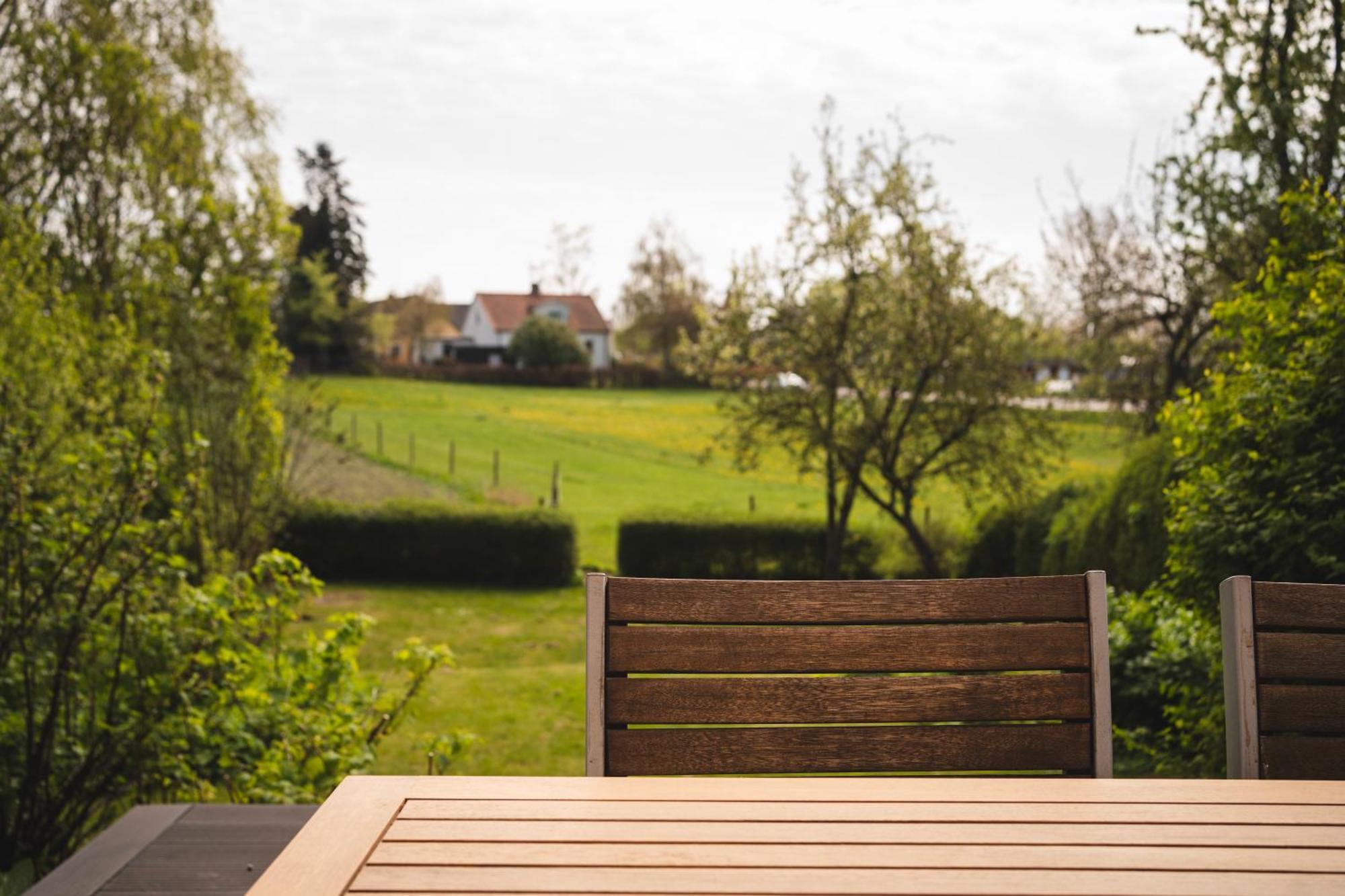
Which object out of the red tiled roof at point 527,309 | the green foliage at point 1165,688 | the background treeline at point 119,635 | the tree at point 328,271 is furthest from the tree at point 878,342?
the red tiled roof at point 527,309

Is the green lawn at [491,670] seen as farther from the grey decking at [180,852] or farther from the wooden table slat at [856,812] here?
the wooden table slat at [856,812]

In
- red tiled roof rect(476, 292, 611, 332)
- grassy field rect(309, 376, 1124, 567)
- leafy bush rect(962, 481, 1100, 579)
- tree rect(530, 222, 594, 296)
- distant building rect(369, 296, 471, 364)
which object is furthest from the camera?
tree rect(530, 222, 594, 296)

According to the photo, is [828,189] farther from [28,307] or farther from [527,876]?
[527,876]

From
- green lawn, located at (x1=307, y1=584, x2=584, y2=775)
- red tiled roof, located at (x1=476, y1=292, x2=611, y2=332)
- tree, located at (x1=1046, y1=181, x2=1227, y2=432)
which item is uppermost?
red tiled roof, located at (x1=476, y1=292, x2=611, y2=332)

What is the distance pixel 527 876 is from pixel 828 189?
1320 cm

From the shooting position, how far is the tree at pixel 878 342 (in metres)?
13.5

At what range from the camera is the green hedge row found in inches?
321

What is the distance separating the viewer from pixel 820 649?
1.96 metres

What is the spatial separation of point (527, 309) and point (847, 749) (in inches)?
2432

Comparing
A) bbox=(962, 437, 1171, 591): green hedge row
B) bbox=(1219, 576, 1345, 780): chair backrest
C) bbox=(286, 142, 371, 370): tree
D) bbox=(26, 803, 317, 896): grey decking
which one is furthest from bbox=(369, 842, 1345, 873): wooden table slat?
bbox=(286, 142, 371, 370): tree

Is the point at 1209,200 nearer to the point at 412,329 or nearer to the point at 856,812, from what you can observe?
the point at 856,812

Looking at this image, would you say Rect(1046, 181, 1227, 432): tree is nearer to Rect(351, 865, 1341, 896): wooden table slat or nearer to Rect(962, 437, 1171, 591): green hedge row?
Rect(962, 437, 1171, 591): green hedge row

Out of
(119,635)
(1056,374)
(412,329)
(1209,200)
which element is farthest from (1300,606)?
(412,329)

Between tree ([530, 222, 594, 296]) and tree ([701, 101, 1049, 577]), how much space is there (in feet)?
160
